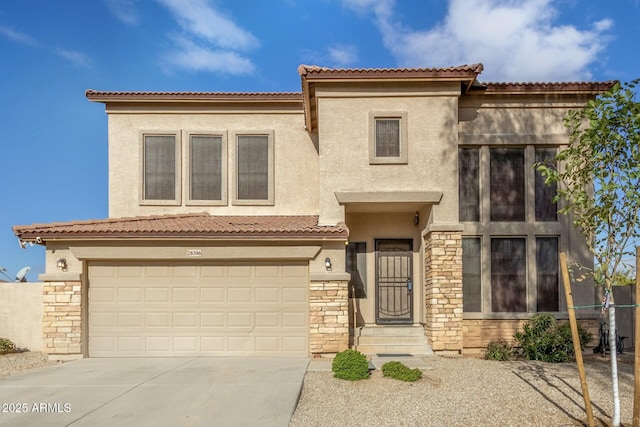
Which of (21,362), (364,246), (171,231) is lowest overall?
(21,362)

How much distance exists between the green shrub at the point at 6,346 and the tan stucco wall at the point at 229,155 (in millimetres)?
4092

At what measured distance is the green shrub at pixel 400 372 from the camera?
337 inches

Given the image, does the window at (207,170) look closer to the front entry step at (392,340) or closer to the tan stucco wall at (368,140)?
the tan stucco wall at (368,140)

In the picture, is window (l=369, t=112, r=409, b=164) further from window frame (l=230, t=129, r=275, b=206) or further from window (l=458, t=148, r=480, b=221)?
window frame (l=230, t=129, r=275, b=206)

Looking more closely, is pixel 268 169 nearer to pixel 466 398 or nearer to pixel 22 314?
pixel 22 314

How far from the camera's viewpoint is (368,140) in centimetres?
1155

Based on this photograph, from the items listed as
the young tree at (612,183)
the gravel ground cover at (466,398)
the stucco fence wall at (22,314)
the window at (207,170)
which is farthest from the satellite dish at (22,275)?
the young tree at (612,183)

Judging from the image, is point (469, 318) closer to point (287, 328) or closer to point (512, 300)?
point (512, 300)

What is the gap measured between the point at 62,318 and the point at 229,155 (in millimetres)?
5934

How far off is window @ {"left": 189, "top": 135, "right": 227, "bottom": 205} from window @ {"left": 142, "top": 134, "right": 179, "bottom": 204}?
1.48 feet

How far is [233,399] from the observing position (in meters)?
7.44

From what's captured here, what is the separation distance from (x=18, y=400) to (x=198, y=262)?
4.49 meters

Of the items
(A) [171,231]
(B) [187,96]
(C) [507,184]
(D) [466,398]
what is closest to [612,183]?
(D) [466,398]

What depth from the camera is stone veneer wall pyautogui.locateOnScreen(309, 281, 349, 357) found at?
1071 cm
